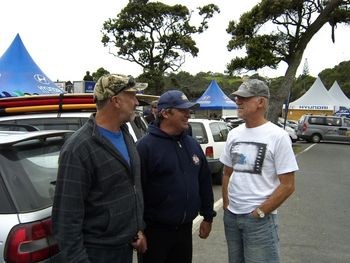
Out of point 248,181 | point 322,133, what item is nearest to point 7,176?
point 248,181

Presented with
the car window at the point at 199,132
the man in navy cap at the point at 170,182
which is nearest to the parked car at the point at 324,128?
the car window at the point at 199,132

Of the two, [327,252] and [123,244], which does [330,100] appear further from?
[123,244]

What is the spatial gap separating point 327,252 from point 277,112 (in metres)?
→ 15.2

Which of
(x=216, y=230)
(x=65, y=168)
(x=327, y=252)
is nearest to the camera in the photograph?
(x=65, y=168)

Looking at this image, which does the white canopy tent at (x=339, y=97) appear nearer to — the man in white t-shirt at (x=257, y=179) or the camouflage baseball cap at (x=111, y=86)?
the man in white t-shirt at (x=257, y=179)

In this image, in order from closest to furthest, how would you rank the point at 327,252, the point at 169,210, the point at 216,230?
the point at 169,210 < the point at 327,252 < the point at 216,230

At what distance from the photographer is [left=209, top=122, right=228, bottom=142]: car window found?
35.3 feet

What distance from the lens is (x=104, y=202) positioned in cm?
247

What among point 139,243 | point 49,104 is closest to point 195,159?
point 139,243

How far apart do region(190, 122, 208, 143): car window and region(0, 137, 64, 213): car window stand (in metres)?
7.37

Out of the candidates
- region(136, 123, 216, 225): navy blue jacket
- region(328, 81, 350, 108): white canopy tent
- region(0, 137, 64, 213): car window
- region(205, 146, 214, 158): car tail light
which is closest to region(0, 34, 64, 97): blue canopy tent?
region(205, 146, 214, 158): car tail light

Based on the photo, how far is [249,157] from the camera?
317 centimetres

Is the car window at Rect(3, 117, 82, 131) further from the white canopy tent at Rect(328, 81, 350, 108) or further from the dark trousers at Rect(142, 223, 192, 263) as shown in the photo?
the white canopy tent at Rect(328, 81, 350, 108)

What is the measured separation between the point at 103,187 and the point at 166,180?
2.44 ft
